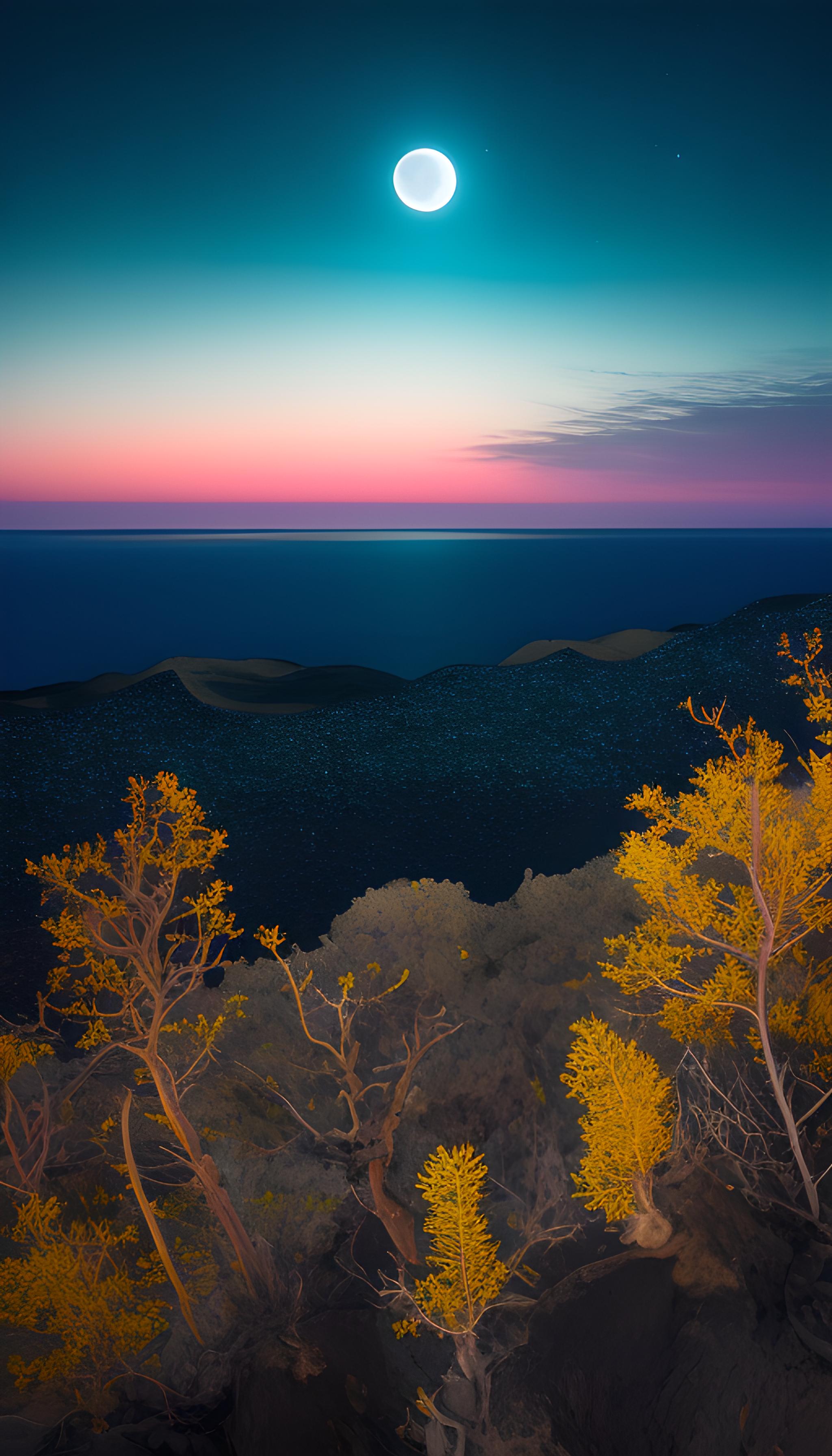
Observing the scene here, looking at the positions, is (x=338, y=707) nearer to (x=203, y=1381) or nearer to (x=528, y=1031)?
(x=528, y=1031)

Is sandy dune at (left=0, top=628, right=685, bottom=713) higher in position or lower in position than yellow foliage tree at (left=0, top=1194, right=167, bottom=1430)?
higher

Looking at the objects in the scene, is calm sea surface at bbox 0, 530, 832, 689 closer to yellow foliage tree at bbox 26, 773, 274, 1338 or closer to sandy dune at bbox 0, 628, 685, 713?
sandy dune at bbox 0, 628, 685, 713

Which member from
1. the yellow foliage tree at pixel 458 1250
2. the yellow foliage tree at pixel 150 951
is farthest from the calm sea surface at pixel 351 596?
the yellow foliage tree at pixel 458 1250

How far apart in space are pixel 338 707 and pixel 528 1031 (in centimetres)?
1573

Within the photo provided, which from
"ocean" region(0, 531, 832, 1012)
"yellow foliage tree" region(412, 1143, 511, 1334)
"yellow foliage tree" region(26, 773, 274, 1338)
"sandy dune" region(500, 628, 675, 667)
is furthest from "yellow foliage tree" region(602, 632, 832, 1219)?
"sandy dune" region(500, 628, 675, 667)

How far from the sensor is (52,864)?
33.2ft

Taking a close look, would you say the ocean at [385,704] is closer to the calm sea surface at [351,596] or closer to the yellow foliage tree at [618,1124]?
the calm sea surface at [351,596]

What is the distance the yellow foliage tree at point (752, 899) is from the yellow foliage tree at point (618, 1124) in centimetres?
117

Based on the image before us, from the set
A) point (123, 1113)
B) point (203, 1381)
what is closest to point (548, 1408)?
point (203, 1381)

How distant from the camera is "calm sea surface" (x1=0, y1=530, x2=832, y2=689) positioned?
22609mm

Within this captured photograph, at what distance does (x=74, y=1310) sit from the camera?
1069cm

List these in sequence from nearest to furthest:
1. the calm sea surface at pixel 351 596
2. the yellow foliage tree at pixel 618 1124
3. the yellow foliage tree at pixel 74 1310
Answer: the yellow foliage tree at pixel 618 1124
the yellow foliage tree at pixel 74 1310
the calm sea surface at pixel 351 596

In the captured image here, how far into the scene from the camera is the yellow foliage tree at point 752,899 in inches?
382

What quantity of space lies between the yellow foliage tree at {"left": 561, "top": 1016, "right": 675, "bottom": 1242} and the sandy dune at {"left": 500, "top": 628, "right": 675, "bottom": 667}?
2146cm
